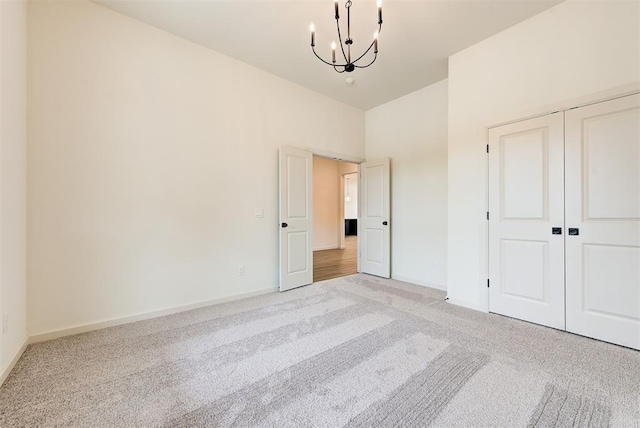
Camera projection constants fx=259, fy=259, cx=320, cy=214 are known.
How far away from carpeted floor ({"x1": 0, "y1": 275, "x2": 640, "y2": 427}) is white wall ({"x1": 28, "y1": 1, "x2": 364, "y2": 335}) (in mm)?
503

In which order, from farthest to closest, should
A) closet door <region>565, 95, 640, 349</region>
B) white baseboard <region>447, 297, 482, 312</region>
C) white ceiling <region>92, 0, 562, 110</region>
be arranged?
white baseboard <region>447, 297, 482, 312</region>
white ceiling <region>92, 0, 562, 110</region>
closet door <region>565, 95, 640, 349</region>

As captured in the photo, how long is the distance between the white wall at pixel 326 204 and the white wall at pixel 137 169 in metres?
4.18

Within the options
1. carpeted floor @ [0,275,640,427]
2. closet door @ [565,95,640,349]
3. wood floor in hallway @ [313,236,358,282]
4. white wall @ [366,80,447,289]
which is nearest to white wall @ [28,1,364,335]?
carpeted floor @ [0,275,640,427]

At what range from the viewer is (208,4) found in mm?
2514

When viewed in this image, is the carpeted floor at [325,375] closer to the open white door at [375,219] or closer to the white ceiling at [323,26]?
the open white door at [375,219]

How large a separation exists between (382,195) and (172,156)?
324cm

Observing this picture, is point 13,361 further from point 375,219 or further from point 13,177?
point 375,219

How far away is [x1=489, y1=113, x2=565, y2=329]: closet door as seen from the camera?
252cm

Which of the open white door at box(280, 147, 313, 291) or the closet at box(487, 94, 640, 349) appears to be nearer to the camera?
the closet at box(487, 94, 640, 349)

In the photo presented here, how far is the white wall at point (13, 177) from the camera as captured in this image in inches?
70.8

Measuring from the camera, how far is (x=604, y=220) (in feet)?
7.43

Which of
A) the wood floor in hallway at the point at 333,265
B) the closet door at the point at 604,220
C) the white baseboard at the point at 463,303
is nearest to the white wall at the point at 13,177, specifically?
the wood floor in hallway at the point at 333,265

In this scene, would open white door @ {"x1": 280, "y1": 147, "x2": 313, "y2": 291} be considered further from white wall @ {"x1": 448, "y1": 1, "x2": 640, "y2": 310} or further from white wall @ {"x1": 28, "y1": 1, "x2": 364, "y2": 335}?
white wall @ {"x1": 448, "y1": 1, "x2": 640, "y2": 310}

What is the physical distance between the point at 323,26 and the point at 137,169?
2.48 m
